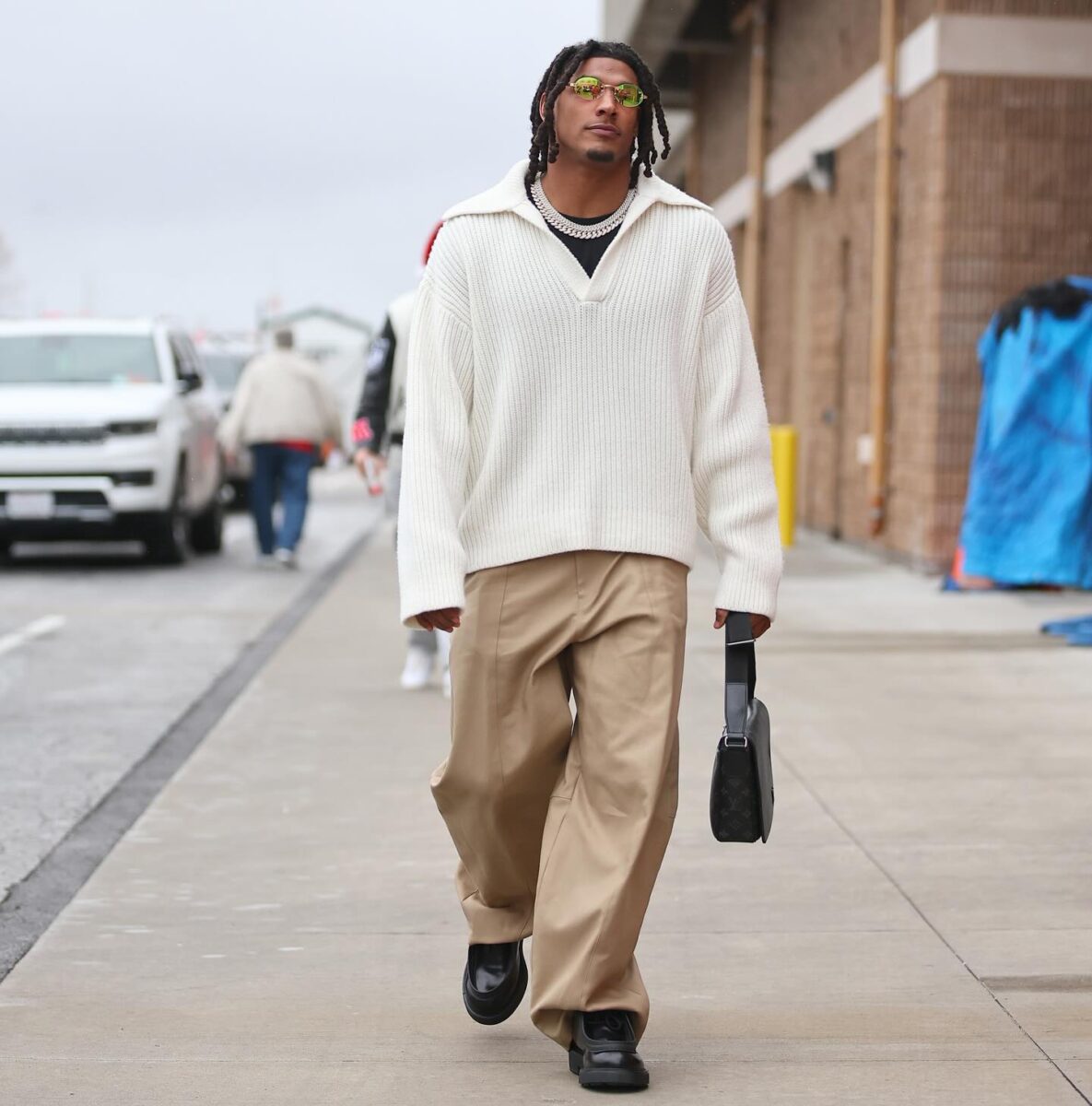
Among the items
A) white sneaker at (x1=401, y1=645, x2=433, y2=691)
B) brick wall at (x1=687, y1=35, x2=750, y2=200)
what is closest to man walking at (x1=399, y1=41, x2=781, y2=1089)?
white sneaker at (x1=401, y1=645, x2=433, y2=691)

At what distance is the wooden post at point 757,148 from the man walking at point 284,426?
19.4ft

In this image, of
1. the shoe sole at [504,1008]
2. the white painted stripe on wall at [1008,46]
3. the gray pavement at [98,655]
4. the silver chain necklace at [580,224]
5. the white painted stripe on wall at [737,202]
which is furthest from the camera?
the white painted stripe on wall at [737,202]

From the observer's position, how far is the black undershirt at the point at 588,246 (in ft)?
11.9

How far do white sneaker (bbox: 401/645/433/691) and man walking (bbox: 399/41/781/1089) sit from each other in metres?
4.58

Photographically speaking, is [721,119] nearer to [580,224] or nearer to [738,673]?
[580,224]

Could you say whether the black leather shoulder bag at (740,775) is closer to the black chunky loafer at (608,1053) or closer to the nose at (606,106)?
the black chunky loafer at (608,1053)

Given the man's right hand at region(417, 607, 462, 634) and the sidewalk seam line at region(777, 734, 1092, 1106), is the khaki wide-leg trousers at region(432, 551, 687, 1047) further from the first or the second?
the sidewalk seam line at region(777, 734, 1092, 1106)

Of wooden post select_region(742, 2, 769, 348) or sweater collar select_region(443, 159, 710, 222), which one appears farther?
wooden post select_region(742, 2, 769, 348)

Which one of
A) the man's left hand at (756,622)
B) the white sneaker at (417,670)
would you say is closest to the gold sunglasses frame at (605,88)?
the man's left hand at (756,622)

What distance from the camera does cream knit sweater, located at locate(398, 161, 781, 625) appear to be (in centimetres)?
361

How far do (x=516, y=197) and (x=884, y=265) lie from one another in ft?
33.7

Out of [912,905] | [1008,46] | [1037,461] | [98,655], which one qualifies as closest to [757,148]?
[1008,46]

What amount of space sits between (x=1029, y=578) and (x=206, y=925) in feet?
24.9

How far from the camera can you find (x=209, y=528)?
16.1 metres
